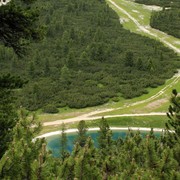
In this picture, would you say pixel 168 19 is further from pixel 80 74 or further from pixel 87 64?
pixel 80 74

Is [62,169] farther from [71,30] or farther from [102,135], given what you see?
[71,30]

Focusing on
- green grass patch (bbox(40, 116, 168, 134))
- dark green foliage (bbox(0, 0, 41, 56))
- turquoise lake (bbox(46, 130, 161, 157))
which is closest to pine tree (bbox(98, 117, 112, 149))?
turquoise lake (bbox(46, 130, 161, 157))

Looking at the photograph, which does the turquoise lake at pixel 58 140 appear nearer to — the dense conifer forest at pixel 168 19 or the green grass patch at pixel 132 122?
the green grass patch at pixel 132 122

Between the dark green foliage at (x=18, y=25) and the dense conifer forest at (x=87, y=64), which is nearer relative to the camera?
the dark green foliage at (x=18, y=25)

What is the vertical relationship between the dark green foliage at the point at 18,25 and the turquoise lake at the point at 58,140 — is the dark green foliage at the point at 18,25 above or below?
above

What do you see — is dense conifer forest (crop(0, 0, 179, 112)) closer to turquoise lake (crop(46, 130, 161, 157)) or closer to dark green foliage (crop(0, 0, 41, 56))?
turquoise lake (crop(46, 130, 161, 157))

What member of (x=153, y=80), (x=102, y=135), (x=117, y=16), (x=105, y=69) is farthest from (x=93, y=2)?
(x=102, y=135)

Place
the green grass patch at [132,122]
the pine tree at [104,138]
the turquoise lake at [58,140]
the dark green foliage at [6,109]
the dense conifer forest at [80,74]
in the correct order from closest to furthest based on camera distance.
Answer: the dense conifer forest at [80,74], the dark green foliage at [6,109], the pine tree at [104,138], the turquoise lake at [58,140], the green grass patch at [132,122]

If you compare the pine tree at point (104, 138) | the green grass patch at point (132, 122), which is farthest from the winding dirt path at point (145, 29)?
the pine tree at point (104, 138)
